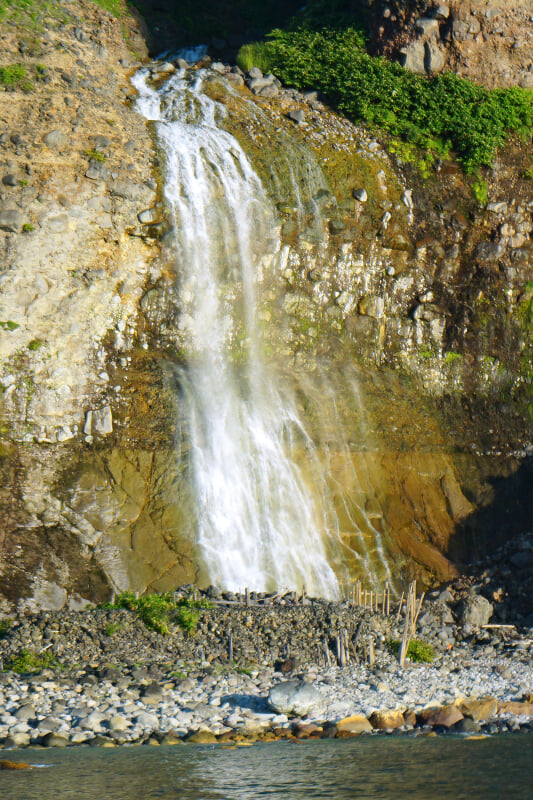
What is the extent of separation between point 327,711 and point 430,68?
16545 mm

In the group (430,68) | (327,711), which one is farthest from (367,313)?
(327,711)

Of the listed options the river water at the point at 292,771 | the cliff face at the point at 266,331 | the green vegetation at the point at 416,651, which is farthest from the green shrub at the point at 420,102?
the river water at the point at 292,771

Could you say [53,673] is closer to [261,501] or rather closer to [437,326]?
[261,501]

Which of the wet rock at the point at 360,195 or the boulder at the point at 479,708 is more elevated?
the wet rock at the point at 360,195

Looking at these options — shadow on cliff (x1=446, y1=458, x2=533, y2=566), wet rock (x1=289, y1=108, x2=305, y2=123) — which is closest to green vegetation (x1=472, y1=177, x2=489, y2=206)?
wet rock (x1=289, y1=108, x2=305, y2=123)

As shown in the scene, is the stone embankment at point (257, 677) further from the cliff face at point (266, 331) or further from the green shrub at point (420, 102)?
the green shrub at point (420, 102)

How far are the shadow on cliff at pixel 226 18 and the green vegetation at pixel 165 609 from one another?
1639cm

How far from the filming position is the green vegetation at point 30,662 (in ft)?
34.4

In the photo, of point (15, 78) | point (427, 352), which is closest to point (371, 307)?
point (427, 352)

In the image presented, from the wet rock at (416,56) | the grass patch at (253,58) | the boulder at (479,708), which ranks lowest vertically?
the boulder at (479,708)

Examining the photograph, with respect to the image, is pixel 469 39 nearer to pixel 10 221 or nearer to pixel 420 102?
pixel 420 102

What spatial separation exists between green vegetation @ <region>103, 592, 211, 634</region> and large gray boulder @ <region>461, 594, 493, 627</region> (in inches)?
163

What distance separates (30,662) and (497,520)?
923 cm

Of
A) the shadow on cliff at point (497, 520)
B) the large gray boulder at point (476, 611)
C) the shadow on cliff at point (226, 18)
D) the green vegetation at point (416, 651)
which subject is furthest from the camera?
the shadow on cliff at point (226, 18)
